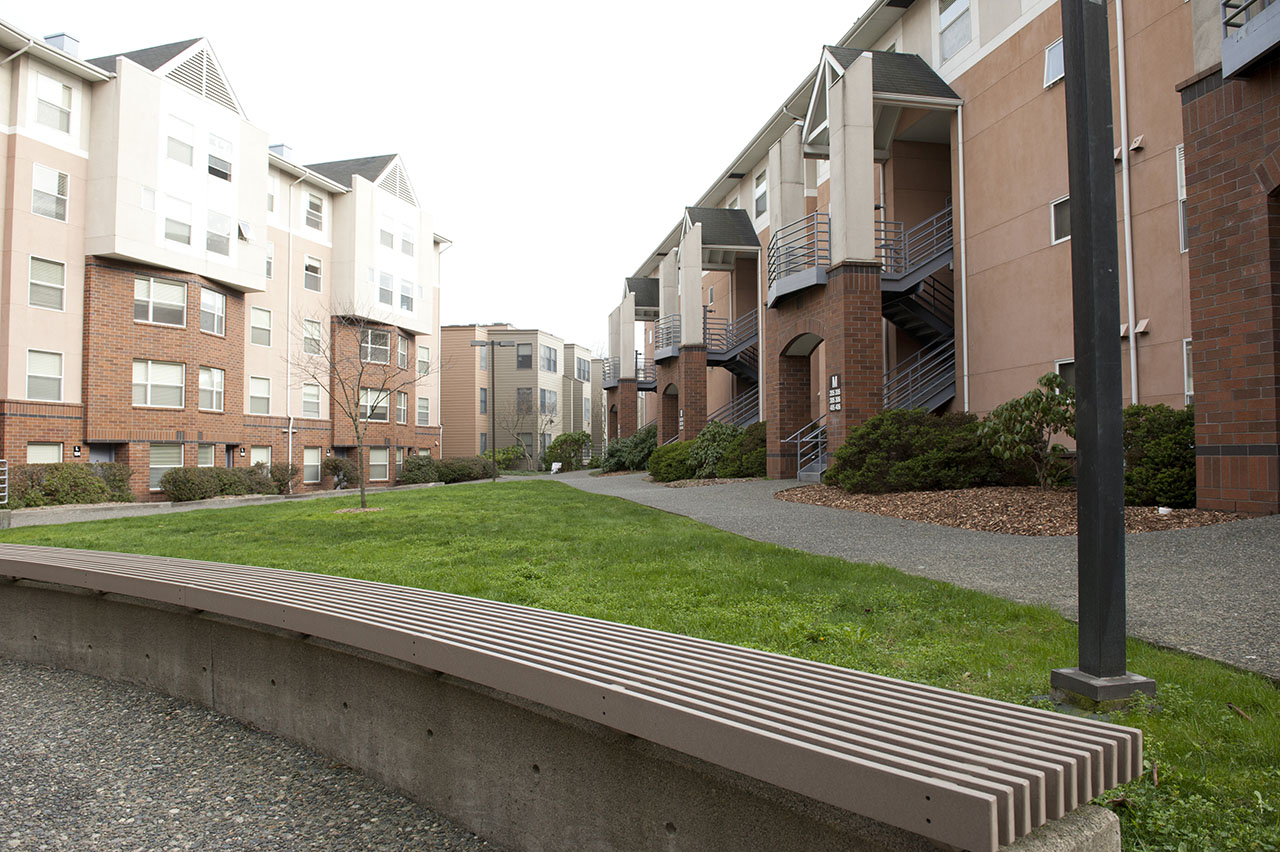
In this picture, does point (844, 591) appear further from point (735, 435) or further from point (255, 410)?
point (255, 410)

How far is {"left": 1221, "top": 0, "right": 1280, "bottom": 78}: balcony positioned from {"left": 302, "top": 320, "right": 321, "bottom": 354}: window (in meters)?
29.6

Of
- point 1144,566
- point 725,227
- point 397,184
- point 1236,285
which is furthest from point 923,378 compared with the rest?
point 397,184

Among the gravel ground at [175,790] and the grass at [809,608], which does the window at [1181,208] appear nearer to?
the grass at [809,608]

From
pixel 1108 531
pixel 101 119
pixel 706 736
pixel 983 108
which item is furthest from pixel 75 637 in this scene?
pixel 101 119

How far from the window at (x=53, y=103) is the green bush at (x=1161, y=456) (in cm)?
2659

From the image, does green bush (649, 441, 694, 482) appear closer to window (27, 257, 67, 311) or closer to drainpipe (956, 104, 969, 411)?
drainpipe (956, 104, 969, 411)

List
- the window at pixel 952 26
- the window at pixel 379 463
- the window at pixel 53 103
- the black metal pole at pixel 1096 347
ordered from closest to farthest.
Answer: the black metal pole at pixel 1096 347 → the window at pixel 952 26 → the window at pixel 53 103 → the window at pixel 379 463

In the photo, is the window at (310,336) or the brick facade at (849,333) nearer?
the brick facade at (849,333)

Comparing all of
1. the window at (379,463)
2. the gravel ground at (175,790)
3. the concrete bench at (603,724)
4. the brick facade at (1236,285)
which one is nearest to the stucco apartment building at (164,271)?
the window at (379,463)

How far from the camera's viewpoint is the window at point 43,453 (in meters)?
20.8

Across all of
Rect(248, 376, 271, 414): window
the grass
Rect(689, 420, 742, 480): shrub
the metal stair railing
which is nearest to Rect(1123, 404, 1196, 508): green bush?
the grass

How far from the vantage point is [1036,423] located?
1208 centimetres

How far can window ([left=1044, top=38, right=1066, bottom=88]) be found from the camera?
588 inches

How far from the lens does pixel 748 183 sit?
3209cm
